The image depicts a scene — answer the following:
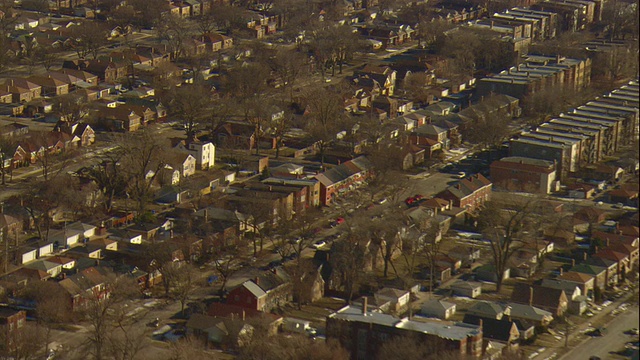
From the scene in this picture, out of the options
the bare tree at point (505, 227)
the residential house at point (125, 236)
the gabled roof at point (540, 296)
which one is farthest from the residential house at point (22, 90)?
the gabled roof at point (540, 296)

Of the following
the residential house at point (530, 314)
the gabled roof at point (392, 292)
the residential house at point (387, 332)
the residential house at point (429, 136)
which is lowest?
the residential house at point (429, 136)

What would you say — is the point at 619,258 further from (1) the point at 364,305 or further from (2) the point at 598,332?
(1) the point at 364,305

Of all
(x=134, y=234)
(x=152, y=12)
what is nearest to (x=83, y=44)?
(x=152, y=12)

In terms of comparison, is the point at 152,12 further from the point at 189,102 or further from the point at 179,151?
the point at 179,151

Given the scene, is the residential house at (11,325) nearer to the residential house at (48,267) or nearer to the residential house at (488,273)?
the residential house at (48,267)

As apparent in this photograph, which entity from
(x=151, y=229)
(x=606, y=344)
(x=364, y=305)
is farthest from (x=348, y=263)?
(x=606, y=344)
